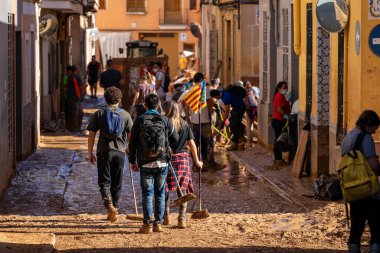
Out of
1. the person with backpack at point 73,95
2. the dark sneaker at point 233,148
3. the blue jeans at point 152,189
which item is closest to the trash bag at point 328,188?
the blue jeans at point 152,189

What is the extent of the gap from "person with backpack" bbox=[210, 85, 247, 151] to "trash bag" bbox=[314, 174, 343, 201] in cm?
767

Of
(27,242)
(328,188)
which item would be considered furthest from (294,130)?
(27,242)

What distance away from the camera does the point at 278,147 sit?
1961 cm

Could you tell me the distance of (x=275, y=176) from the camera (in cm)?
1839

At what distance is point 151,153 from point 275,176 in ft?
20.4

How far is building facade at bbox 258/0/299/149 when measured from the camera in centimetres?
2084

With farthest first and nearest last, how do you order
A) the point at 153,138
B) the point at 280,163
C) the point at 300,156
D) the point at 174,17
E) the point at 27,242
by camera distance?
the point at 174,17 → the point at 280,163 → the point at 300,156 → the point at 153,138 → the point at 27,242

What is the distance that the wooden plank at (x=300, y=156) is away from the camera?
1811 centimetres

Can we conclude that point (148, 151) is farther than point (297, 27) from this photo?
No

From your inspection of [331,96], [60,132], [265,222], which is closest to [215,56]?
[60,132]

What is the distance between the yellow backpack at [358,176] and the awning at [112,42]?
50848 mm

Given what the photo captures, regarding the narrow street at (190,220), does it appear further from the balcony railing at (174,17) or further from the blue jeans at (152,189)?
the balcony railing at (174,17)

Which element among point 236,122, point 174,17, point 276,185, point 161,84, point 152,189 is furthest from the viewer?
point 174,17

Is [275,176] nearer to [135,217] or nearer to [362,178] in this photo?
[135,217]
